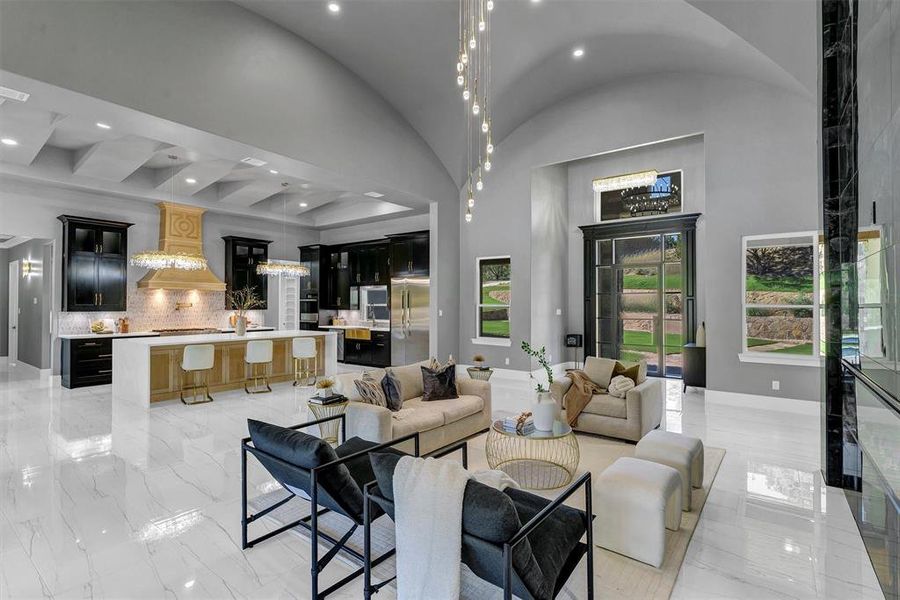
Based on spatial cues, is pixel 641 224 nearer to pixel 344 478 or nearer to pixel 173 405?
pixel 344 478

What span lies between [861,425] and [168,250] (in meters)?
10.8

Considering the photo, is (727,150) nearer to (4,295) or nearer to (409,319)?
(409,319)

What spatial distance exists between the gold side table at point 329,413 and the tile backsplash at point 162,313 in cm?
665

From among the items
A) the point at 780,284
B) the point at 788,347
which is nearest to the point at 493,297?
the point at 780,284

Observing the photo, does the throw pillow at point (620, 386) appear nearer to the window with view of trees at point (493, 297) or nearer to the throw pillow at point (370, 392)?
the throw pillow at point (370, 392)

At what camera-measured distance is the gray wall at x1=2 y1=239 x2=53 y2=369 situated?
8.11m

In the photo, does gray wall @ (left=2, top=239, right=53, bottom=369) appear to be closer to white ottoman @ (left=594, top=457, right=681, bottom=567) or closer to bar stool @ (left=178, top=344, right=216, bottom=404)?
bar stool @ (left=178, top=344, right=216, bottom=404)

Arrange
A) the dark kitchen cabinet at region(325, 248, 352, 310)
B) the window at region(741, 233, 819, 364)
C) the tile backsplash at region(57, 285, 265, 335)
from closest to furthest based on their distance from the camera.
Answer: the window at region(741, 233, 819, 364) < the tile backsplash at region(57, 285, 265, 335) < the dark kitchen cabinet at region(325, 248, 352, 310)

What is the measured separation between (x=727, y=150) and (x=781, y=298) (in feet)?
7.17

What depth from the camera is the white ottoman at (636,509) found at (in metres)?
2.37

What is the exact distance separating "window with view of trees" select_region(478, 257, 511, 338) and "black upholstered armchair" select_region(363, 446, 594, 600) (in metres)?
6.30

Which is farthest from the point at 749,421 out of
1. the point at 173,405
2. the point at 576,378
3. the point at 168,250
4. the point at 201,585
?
the point at 168,250

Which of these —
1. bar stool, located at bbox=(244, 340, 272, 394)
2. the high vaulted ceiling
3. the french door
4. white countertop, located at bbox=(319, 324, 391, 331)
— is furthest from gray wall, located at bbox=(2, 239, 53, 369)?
the french door

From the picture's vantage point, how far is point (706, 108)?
628cm
